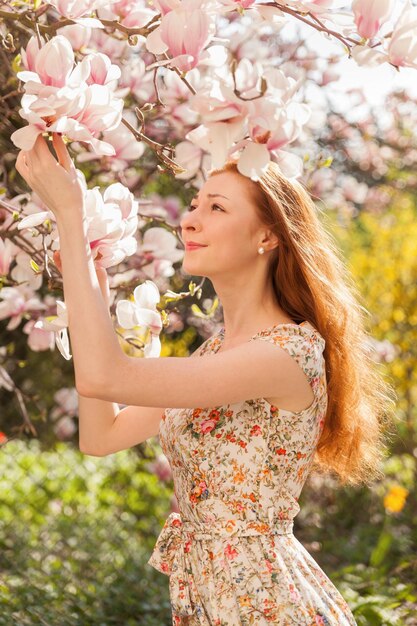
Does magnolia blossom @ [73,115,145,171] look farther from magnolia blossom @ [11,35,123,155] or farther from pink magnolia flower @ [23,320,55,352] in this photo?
magnolia blossom @ [11,35,123,155]

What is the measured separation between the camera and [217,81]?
4.28 ft

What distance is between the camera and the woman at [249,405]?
173 centimetres

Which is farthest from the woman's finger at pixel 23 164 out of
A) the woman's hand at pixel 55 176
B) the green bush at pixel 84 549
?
the green bush at pixel 84 549

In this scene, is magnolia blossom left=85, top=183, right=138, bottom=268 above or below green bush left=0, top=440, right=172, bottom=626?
above

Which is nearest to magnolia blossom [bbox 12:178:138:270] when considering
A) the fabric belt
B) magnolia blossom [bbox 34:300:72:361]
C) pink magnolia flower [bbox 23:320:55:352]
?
magnolia blossom [bbox 34:300:72:361]

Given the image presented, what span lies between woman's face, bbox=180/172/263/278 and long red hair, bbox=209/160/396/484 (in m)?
0.02

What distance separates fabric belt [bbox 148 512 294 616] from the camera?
1818 mm

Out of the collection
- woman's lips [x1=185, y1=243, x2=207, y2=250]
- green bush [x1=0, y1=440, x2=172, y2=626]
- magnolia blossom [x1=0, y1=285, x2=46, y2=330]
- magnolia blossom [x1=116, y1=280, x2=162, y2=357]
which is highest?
woman's lips [x1=185, y1=243, x2=207, y2=250]

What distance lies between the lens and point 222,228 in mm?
1851

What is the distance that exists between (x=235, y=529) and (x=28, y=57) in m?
0.89

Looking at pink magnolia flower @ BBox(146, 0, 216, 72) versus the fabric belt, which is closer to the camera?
pink magnolia flower @ BBox(146, 0, 216, 72)

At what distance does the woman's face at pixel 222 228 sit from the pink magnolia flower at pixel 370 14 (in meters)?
0.48

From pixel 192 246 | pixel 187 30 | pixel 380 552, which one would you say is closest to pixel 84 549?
pixel 380 552

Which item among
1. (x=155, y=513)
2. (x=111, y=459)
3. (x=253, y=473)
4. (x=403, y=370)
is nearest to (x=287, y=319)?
(x=253, y=473)
